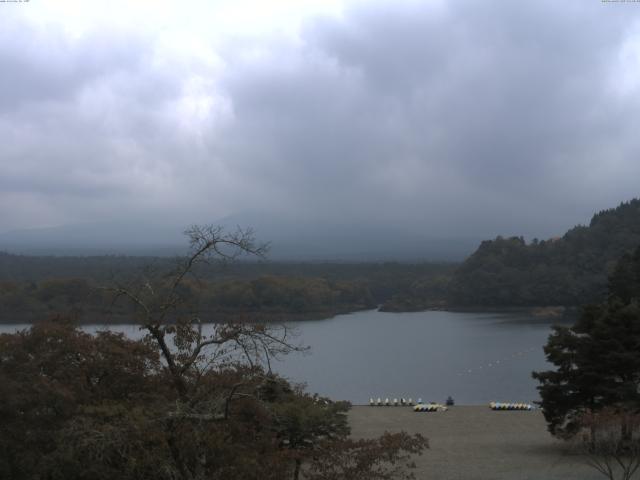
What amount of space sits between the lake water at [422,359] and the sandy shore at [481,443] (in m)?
2.98

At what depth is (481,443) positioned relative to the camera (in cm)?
1348

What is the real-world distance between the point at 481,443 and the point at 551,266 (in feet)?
155

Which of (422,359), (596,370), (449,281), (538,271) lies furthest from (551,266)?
(596,370)

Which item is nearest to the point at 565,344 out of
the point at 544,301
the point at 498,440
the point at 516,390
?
the point at 498,440

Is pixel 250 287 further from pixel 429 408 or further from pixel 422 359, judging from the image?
pixel 429 408

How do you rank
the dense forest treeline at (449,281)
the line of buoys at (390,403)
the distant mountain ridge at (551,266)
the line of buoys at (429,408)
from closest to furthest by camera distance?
the line of buoys at (429,408) < the line of buoys at (390,403) < the dense forest treeline at (449,281) < the distant mountain ridge at (551,266)

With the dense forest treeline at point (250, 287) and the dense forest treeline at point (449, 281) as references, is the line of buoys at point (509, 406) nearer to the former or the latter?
the dense forest treeline at point (250, 287)

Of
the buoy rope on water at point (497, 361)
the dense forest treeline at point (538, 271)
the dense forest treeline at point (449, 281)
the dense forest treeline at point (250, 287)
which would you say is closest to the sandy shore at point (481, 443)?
the dense forest treeline at point (250, 287)

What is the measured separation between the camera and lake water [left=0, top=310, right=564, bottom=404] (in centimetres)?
2398

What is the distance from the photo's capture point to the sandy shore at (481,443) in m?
10.8

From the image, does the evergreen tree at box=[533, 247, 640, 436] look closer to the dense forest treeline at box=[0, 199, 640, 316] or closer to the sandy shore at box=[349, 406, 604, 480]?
the sandy shore at box=[349, 406, 604, 480]

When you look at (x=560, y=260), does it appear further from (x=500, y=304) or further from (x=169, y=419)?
(x=169, y=419)

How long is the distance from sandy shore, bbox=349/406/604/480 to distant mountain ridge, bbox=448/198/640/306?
121 feet

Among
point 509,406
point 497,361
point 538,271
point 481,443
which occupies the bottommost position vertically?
point 497,361
